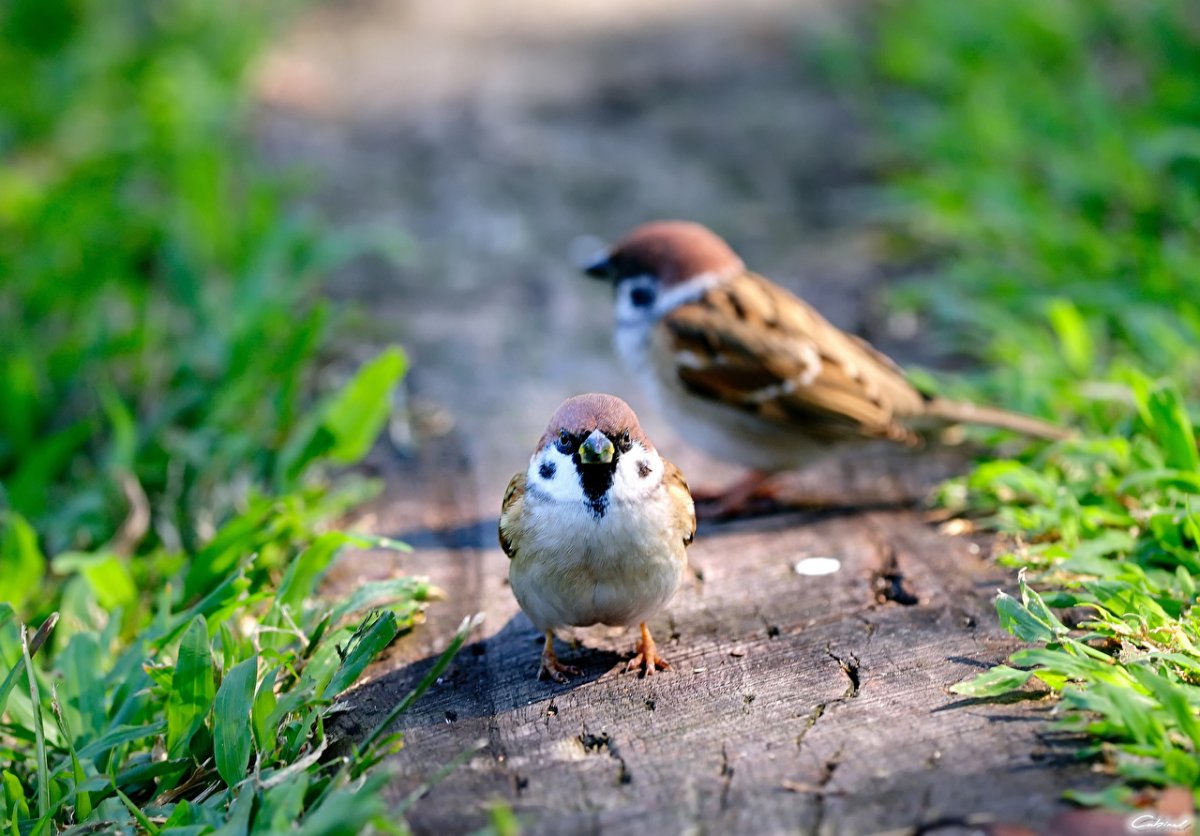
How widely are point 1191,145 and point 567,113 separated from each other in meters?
3.42

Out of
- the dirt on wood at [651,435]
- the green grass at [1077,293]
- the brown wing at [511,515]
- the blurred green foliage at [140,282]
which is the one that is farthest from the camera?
the blurred green foliage at [140,282]

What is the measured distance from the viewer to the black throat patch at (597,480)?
9.43 ft

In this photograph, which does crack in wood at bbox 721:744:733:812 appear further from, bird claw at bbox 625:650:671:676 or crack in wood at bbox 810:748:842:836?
bird claw at bbox 625:650:671:676

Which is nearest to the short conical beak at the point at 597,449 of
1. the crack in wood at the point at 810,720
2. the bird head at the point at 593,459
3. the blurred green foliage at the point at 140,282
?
the bird head at the point at 593,459

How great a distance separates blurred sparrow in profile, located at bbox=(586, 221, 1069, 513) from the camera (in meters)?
4.18

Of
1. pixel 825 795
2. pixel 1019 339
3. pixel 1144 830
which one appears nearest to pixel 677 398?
pixel 1019 339

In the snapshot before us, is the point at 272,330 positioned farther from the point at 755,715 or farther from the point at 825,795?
the point at 825,795

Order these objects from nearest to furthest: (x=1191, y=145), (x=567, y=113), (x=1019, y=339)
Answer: (x=1019, y=339) → (x=1191, y=145) → (x=567, y=113)

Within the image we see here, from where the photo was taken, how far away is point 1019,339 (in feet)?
15.8

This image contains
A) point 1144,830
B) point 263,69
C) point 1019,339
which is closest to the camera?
point 1144,830

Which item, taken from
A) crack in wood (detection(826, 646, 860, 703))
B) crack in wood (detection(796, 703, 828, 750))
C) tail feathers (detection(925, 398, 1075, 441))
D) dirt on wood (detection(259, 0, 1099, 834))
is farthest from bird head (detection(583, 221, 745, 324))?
crack in wood (detection(796, 703, 828, 750))

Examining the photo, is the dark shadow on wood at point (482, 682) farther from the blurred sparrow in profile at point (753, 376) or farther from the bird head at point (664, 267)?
the bird head at point (664, 267)

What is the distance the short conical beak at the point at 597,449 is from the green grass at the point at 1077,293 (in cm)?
92

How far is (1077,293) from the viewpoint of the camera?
509 centimetres
